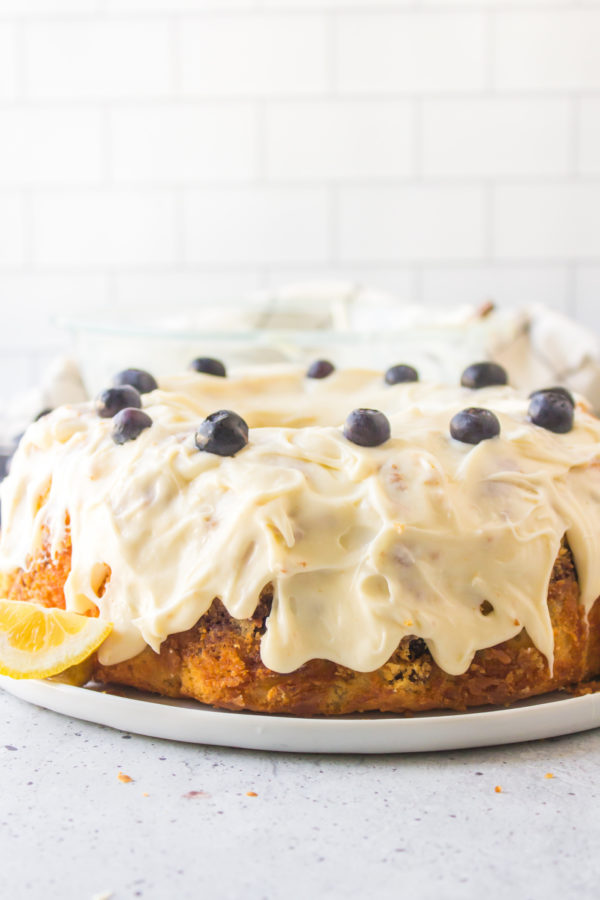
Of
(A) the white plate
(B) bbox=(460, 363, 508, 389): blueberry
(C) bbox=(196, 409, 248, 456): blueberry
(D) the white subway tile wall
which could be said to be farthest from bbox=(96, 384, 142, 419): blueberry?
(D) the white subway tile wall

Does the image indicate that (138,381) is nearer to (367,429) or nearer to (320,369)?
(320,369)

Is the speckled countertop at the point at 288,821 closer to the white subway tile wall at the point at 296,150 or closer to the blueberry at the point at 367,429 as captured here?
the blueberry at the point at 367,429

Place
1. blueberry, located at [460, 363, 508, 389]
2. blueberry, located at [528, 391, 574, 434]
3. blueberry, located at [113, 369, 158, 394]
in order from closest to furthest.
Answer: blueberry, located at [528, 391, 574, 434] → blueberry, located at [113, 369, 158, 394] → blueberry, located at [460, 363, 508, 389]

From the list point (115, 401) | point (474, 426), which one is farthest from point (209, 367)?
point (474, 426)

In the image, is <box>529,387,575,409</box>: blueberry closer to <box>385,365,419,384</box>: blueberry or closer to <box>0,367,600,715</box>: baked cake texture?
<box>0,367,600,715</box>: baked cake texture

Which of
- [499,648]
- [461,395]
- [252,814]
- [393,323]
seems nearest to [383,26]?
[393,323]
